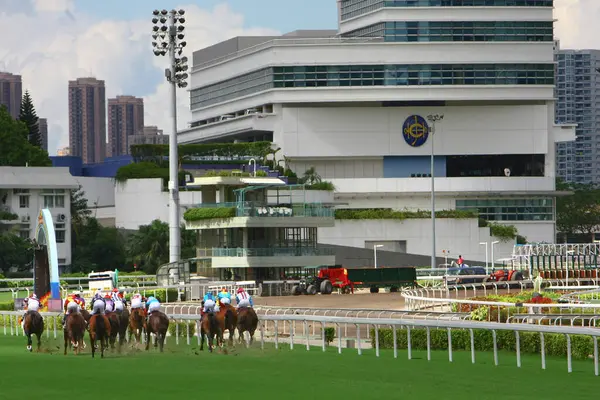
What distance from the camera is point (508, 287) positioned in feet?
181

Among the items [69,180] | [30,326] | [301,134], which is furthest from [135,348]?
[301,134]

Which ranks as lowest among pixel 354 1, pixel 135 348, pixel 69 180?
pixel 135 348

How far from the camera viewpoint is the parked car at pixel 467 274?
60.9m

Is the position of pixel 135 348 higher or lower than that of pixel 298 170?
lower

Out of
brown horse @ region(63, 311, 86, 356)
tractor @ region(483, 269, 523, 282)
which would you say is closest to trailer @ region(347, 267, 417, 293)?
tractor @ region(483, 269, 523, 282)

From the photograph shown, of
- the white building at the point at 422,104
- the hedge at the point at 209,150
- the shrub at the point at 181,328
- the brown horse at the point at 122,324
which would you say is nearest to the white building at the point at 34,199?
the hedge at the point at 209,150

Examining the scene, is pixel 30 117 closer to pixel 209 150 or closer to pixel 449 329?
pixel 209 150

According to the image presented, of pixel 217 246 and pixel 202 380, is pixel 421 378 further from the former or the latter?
pixel 217 246

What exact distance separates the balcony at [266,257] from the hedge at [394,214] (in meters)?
29.4

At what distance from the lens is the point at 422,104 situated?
102188 mm

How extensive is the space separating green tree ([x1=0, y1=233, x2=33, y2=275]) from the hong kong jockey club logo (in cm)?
3053

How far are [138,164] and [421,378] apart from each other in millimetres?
81511

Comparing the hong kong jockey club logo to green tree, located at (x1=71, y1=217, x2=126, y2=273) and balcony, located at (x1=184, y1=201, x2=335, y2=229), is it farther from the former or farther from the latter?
balcony, located at (x1=184, y1=201, x2=335, y2=229)

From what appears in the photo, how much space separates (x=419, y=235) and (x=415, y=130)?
11.3 m
